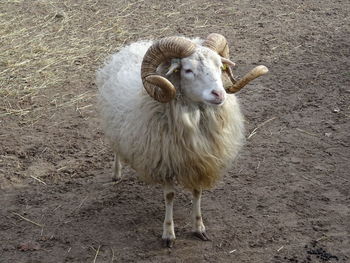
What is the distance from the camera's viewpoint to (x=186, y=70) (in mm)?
4602

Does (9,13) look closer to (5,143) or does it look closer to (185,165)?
(5,143)

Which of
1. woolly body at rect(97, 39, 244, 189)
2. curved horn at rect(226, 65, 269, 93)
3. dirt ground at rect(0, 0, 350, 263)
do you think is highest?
curved horn at rect(226, 65, 269, 93)

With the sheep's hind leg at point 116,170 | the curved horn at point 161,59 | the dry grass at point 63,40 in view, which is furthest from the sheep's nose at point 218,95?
the dry grass at point 63,40

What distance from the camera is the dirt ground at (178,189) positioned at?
4988 mm

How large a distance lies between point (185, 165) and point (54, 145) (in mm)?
2232

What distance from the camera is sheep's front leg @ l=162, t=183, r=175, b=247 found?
4.97 meters

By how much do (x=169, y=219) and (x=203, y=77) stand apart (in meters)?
1.27

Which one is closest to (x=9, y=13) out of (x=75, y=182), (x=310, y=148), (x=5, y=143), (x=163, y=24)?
(x=163, y=24)

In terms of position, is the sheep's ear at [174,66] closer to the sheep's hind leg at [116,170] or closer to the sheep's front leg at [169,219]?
the sheep's front leg at [169,219]

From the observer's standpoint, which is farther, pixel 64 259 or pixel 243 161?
pixel 243 161

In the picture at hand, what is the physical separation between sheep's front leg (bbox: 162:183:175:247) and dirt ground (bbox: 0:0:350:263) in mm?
93

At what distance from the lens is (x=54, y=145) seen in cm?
655

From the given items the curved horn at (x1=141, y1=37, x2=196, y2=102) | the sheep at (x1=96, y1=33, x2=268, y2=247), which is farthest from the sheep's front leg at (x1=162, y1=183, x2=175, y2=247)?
the curved horn at (x1=141, y1=37, x2=196, y2=102)

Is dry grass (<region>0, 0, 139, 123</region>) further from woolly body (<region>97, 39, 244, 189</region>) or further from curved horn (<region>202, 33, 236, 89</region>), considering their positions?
curved horn (<region>202, 33, 236, 89</region>)
